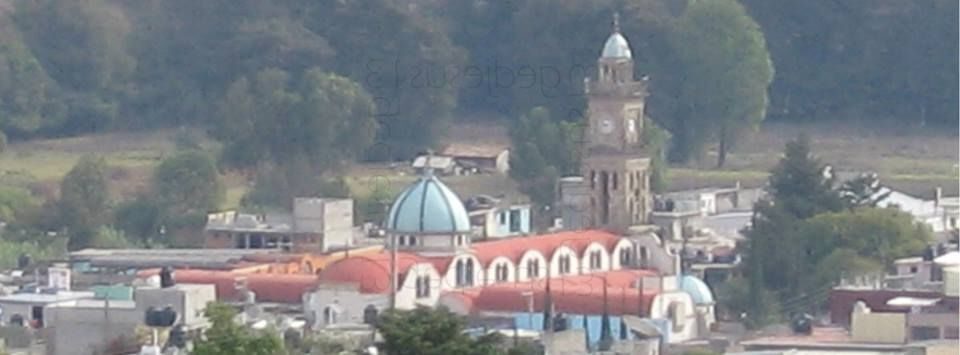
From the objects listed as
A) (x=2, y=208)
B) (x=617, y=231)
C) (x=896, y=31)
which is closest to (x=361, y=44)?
(x=896, y=31)

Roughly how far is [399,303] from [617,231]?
6713 mm

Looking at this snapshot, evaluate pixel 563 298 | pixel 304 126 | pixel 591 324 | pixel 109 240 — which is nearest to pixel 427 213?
pixel 563 298

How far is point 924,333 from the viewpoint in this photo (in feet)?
152

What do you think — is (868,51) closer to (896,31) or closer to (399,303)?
(896,31)

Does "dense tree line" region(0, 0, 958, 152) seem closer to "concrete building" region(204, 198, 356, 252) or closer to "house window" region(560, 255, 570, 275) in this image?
"concrete building" region(204, 198, 356, 252)

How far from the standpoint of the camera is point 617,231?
57062mm

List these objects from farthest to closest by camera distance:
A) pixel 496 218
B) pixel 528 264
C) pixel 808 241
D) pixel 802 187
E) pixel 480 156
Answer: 1. pixel 480 156
2. pixel 496 218
3. pixel 802 187
4. pixel 808 241
5. pixel 528 264

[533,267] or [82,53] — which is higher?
[82,53]

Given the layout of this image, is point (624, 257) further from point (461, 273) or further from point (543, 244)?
point (461, 273)

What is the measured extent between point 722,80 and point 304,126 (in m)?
4.93

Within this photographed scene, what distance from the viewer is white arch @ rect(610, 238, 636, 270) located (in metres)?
55.8

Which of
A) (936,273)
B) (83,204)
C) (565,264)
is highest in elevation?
(83,204)

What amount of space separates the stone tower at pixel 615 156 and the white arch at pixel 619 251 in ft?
2.91

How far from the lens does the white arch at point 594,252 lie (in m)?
A: 55.2
